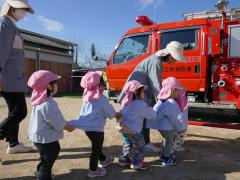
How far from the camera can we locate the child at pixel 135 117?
387 centimetres

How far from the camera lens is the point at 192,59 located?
7.09m

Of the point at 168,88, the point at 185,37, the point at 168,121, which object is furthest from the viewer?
the point at 185,37

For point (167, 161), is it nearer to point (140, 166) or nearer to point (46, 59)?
point (140, 166)

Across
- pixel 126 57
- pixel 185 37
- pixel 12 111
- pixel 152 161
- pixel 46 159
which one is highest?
pixel 185 37

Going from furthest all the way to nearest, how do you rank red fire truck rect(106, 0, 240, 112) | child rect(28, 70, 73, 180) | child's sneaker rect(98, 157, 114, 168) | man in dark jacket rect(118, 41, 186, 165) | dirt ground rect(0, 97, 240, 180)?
red fire truck rect(106, 0, 240, 112) < man in dark jacket rect(118, 41, 186, 165) < child's sneaker rect(98, 157, 114, 168) < dirt ground rect(0, 97, 240, 180) < child rect(28, 70, 73, 180)

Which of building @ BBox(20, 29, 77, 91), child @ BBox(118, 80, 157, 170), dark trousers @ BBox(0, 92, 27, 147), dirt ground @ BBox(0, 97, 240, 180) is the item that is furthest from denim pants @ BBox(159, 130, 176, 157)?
building @ BBox(20, 29, 77, 91)

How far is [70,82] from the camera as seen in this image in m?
24.1

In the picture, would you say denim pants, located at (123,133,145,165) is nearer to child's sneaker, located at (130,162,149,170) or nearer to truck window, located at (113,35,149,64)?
child's sneaker, located at (130,162,149,170)

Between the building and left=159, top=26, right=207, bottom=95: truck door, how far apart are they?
14.3 m

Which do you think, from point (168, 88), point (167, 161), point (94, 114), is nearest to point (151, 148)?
point (167, 161)

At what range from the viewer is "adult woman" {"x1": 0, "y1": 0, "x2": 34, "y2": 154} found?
4.02 m

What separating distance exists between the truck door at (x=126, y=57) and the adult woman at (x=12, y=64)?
154 inches

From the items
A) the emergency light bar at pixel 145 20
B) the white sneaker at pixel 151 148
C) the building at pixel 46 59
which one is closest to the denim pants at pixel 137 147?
the white sneaker at pixel 151 148

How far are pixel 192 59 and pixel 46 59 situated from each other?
16350 millimetres
